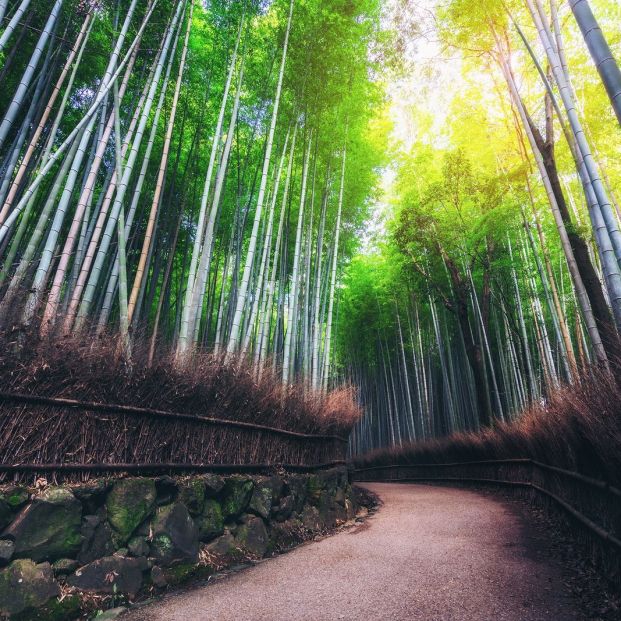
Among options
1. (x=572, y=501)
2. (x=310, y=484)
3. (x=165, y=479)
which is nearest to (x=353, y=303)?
(x=310, y=484)

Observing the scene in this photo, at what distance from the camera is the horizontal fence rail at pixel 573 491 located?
177 centimetres

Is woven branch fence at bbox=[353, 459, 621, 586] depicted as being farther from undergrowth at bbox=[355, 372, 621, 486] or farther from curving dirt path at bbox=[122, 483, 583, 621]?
curving dirt path at bbox=[122, 483, 583, 621]

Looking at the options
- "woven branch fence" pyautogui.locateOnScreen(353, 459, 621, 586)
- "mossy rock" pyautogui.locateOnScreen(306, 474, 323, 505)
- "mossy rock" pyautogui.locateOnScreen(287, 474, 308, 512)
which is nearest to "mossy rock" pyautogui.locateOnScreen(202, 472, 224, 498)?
"mossy rock" pyautogui.locateOnScreen(287, 474, 308, 512)

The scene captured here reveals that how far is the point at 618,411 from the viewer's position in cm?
158

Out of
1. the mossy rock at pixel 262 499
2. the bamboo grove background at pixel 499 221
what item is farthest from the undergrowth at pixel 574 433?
the mossy rock at pixel 262 499

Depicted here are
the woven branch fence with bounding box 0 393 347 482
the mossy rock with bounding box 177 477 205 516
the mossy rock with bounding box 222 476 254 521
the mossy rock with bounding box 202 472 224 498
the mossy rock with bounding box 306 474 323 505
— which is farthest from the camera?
the mossy rock with bounding box 306 474 323 505

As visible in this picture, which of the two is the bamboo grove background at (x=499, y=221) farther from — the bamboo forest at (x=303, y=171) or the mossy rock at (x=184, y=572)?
the mossy rock at (x=184, y=572)

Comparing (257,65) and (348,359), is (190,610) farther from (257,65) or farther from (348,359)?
(348,359)

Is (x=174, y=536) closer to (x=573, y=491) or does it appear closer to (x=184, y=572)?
(x=184, y=572)

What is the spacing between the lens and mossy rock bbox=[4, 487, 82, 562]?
4.93ft

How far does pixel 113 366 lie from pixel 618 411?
2.41m

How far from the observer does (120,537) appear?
71.6 inches

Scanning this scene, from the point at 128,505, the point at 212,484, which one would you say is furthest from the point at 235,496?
the point at 128,505

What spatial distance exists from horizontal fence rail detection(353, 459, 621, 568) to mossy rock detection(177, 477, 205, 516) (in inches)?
84.5
